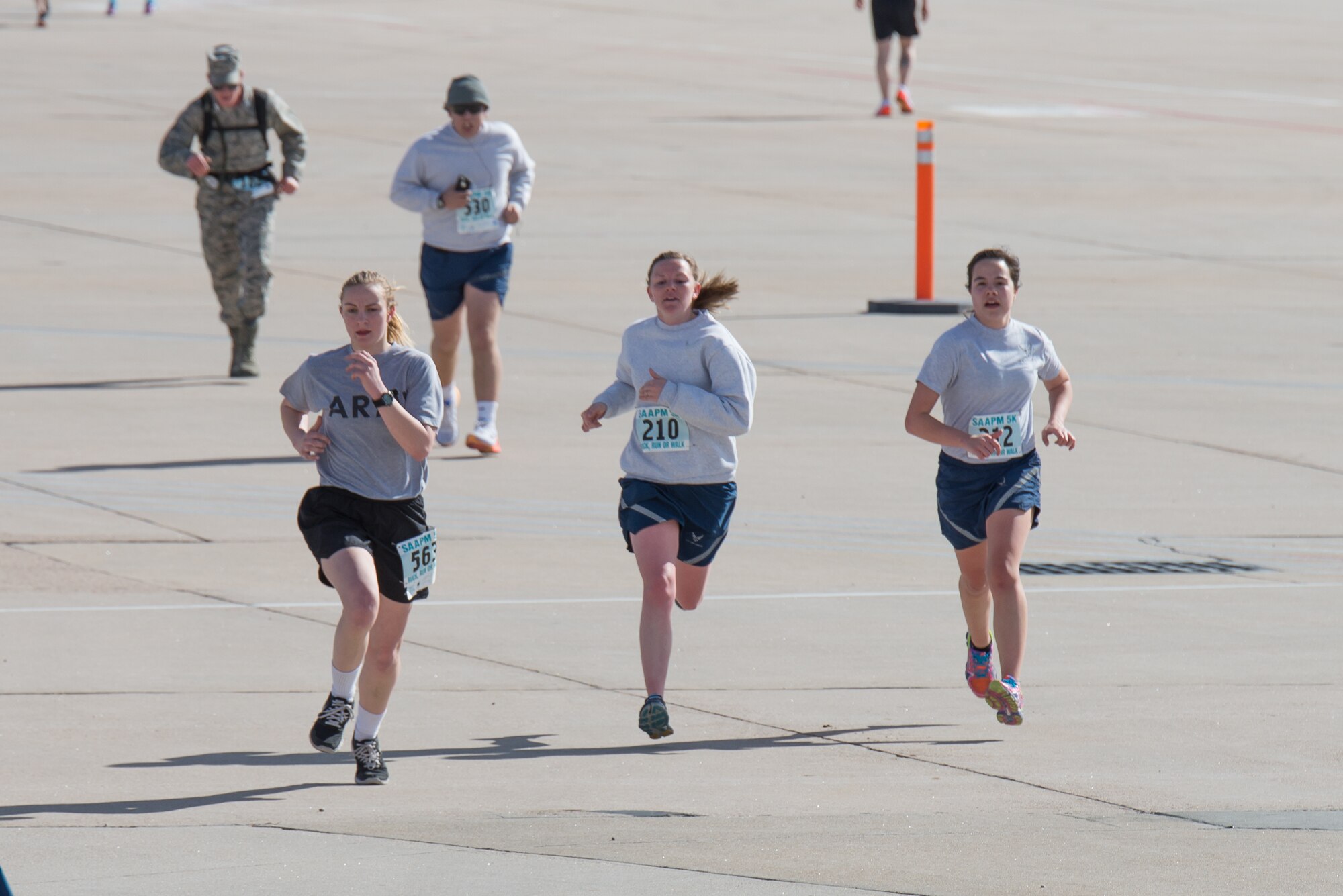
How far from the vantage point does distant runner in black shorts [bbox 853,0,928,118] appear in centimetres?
3003

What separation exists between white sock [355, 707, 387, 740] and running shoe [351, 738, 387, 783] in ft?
0.21

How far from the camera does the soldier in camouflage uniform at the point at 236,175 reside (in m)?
14.3

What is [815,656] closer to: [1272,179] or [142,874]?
[142,874]

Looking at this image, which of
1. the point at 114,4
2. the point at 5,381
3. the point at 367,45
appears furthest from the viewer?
the point at 114,4

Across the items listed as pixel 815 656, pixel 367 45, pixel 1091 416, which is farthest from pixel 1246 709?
pixel 367 45

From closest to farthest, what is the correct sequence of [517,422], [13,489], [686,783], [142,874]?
[142,874] < [686,783] < [13,489] < [517,422]

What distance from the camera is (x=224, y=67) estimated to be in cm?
1410

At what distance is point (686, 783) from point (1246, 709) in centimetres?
217

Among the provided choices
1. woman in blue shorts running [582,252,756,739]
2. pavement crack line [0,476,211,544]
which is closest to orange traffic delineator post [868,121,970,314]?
pavement crack line [0,476,211,544]

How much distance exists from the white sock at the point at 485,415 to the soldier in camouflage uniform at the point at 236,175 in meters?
2.19

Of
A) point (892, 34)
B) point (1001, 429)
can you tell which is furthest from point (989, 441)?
point (892, 34)

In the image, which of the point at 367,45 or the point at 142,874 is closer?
the point at 142,874

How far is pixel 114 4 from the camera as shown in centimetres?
4650

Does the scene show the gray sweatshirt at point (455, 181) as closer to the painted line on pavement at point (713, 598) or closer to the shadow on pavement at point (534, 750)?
the painted line on pavement at point (713, 598)
